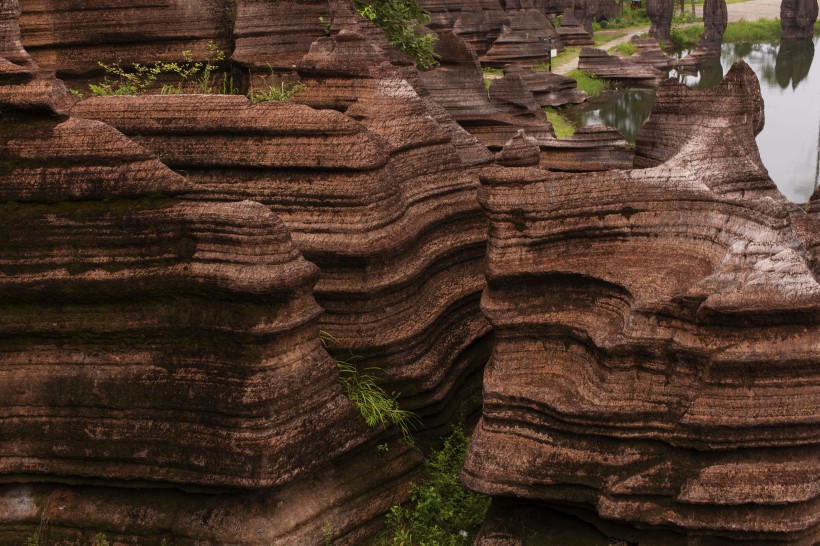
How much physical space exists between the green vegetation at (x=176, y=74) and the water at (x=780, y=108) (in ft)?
Result: 27.5

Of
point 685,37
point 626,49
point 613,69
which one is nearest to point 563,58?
point 613,69

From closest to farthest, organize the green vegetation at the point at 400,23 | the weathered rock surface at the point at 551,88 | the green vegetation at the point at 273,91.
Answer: the green vegetation at the point at 273,91 → the green vegetation at the point at 400,23 → the weathered rock surface at the point at 551,88

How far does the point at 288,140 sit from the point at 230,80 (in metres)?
2.94

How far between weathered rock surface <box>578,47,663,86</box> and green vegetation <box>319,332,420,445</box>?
30.4 metres

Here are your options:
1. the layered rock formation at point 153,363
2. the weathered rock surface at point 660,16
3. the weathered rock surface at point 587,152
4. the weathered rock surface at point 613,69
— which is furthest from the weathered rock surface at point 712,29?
the layered rock formation at point 153,363

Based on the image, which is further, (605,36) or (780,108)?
(605,36)

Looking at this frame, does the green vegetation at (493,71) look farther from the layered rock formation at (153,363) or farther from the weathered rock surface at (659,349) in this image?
the layered rock formation at (153,363)

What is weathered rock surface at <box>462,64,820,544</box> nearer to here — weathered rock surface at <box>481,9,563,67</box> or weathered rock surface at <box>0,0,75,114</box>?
weathered rock surface at <box>0,0,75,114</box>

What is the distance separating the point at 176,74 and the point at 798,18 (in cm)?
4443

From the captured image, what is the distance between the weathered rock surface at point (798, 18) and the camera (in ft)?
156

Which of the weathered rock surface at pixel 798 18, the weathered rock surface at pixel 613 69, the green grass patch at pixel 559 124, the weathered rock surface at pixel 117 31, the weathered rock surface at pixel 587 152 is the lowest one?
the green grass patch at pixel 559 124

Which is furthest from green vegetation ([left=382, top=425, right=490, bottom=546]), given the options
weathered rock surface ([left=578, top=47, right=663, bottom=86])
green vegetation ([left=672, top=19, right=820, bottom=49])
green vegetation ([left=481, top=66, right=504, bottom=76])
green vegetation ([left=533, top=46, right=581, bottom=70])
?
green vegetation ([left=672, top=19, right=820, bottom=49])

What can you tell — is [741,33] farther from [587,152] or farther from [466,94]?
[587,152]

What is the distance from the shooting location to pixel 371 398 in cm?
Answer: 760
